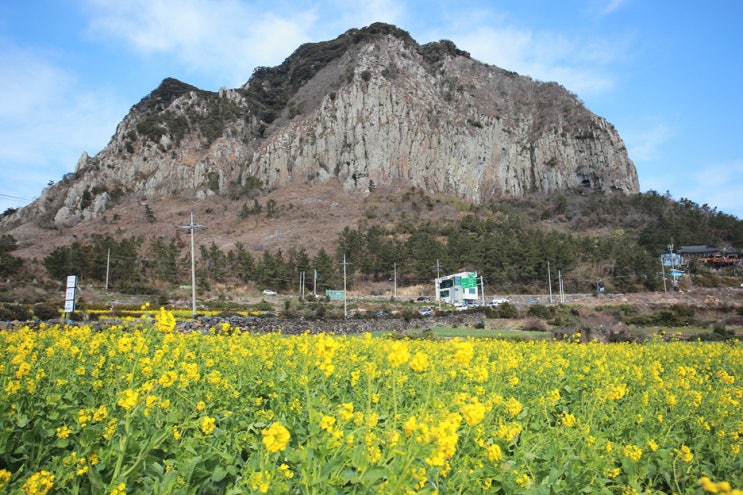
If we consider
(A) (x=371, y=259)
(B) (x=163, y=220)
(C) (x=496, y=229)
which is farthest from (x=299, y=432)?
(B) (x=163, y=220)

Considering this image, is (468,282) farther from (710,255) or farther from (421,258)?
(710,255)

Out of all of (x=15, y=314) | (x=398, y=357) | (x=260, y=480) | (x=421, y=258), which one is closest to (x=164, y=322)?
(x=260, y=480)

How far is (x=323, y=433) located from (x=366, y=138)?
346ft

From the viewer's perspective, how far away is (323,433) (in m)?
2.55

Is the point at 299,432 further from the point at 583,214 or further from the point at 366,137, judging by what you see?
the point at 583,214

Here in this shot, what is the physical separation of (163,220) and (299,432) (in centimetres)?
9638

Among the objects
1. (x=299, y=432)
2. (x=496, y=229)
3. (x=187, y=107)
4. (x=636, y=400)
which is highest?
(x=187, y=107)

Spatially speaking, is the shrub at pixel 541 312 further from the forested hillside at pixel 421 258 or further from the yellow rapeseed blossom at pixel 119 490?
the yellow rapeseed blossom at pixel 119 490

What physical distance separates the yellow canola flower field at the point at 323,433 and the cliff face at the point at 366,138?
315 feet

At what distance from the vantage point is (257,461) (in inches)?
99.5

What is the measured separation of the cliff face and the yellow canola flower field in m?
96.0

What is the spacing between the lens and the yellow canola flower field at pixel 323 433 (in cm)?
206

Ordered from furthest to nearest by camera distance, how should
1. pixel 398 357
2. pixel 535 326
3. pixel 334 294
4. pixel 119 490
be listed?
pixel 334 294 < pixel 535 326 < pixel 398 357 < pixel 119 490

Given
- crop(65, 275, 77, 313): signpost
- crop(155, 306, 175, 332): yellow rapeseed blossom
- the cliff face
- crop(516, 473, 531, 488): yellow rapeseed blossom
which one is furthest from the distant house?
crop(155, 306, 175, 332): yellow rapeseed blossom
